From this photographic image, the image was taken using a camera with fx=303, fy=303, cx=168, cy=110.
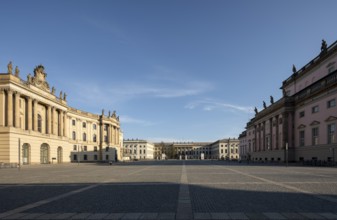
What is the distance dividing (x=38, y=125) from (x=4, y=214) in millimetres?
61188

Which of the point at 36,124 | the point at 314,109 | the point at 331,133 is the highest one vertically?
the point at 314,109

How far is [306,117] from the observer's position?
5825cm

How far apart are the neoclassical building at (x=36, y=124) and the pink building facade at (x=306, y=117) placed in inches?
1806

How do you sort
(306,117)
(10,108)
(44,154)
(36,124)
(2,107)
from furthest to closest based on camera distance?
(44,154) → (36,124) → (306,117) → (10,108) → (2,107)

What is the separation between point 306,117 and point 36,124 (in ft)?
179

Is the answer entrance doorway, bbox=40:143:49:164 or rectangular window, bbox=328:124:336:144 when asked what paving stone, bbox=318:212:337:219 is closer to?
rectangular window, bbox=328:124:336:144

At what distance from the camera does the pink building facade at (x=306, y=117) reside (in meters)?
49.1

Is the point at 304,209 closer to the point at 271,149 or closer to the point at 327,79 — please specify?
the point at 327,79

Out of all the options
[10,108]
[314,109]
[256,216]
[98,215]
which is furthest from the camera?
[314,109]

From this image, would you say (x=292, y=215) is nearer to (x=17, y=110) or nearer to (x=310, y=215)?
(x=310, y=215)

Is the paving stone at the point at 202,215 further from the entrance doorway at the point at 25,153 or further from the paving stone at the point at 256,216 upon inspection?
the entrance doorway at the point at 25,153

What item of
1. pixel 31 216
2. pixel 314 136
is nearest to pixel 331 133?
pixel 314 136

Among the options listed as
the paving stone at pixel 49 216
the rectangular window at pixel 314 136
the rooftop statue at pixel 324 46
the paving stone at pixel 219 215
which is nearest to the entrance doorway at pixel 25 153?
the paving stone at pixel 49 216

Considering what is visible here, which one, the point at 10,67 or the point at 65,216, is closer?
the point at 65,216
